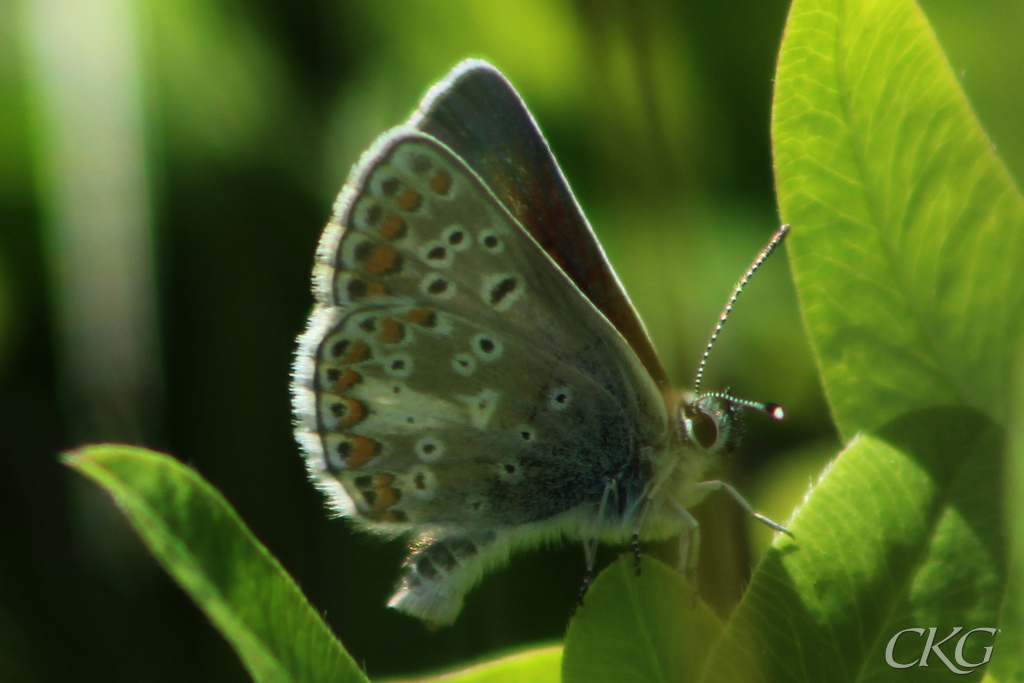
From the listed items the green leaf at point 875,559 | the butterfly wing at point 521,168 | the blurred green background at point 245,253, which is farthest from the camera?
the blurred green background at point 245,253

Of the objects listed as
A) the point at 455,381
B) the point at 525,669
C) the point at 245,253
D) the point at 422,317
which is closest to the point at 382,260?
the point at 422,317

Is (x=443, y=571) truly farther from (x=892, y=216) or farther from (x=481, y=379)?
(x=892, y=216)

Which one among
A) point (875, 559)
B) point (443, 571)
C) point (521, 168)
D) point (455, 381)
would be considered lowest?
point (443, 571)

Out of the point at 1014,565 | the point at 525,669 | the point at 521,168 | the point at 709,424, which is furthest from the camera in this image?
the point at 709,424

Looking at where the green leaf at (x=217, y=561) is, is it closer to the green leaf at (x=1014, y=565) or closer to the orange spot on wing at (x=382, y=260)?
the green leaf at (x=1014, y=565)

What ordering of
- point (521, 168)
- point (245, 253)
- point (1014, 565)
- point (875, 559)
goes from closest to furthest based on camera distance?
point (1014, 565)
point (875, 559)
point (521, 168)
point (245, 253)

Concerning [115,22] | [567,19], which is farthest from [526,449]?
[115,22]

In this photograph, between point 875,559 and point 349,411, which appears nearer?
point 875,559

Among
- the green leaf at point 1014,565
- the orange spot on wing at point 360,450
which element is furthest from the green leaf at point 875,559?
the orange spot on wing at point 360,450
